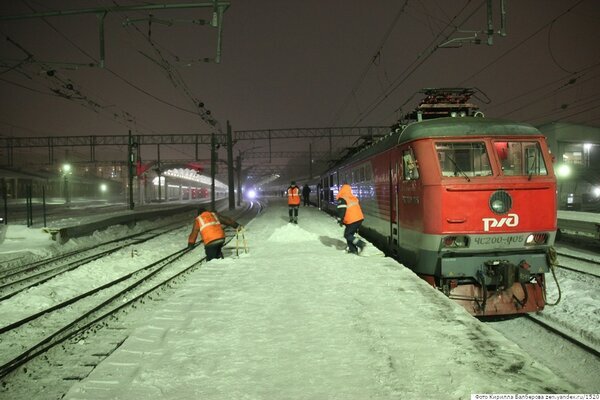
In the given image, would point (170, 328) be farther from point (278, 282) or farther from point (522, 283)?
point (522, 283)

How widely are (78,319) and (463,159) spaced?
7148 millimetres

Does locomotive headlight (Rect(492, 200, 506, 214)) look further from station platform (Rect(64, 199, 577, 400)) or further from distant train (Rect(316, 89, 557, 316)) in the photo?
station platform (Rect(64, 199, 577, 400))

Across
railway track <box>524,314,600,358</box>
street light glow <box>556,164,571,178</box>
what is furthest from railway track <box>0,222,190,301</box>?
street light glow <box>556,164,571,178</box>

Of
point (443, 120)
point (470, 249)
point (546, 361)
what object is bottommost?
point (546, 361)

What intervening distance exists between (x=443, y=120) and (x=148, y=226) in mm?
19533

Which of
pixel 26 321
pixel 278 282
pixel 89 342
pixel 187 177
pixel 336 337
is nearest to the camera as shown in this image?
pixel 336 337

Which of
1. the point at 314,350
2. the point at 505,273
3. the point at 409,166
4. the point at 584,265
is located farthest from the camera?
the point at 584,265

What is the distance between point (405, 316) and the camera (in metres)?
5.24

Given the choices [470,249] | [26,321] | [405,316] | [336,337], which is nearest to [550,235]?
[470,249]

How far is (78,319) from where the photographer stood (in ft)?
22.0

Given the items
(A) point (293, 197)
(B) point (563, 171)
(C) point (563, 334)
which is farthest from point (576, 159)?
(C) point (563, 334)

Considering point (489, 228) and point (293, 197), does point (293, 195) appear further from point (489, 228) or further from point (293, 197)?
point (489, 228)

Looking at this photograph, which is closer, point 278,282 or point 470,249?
point 470,249

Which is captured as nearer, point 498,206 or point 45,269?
point 498,206
